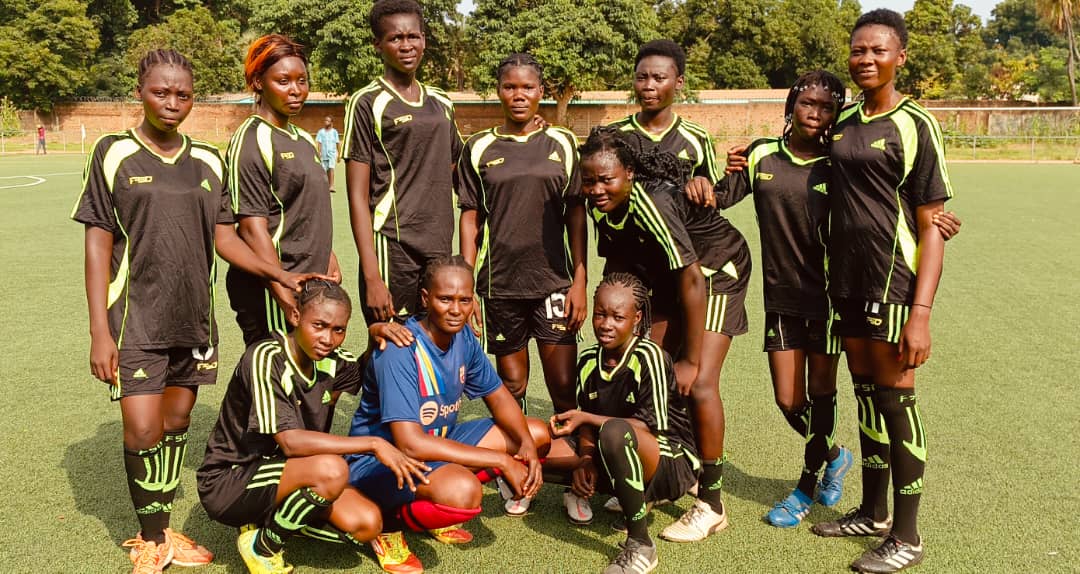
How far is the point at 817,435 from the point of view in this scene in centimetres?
426

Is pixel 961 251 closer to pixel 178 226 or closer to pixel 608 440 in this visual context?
pixel 608 440

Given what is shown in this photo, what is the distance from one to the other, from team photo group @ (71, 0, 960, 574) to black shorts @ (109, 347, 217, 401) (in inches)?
0.5

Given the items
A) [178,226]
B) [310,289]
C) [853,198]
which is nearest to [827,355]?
[853,198]

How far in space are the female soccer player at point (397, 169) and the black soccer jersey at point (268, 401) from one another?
0.55 meters

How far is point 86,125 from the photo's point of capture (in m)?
44.7

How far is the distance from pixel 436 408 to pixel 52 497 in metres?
2.10

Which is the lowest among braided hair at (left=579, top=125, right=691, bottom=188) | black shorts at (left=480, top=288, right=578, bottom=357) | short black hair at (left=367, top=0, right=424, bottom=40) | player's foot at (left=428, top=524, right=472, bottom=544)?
player's foot at (left=428, top=524, right=472, bottom=544)

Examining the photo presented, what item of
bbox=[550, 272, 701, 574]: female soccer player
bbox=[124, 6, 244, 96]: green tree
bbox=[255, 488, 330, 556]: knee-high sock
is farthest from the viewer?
bbox=[124, 6, 244, 96]: green tree

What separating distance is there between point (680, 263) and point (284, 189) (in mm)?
1807

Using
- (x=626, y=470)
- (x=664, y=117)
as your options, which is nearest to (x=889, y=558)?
(x=626, y=470)

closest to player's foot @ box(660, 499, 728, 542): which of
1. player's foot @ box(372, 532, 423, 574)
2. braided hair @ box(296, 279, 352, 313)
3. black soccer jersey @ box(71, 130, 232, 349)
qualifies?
player's foot @ box(372, 532, 423, 574)

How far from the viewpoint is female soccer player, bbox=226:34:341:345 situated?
4.00 metres

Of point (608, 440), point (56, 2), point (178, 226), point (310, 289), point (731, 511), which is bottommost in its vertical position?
point (731, 511)

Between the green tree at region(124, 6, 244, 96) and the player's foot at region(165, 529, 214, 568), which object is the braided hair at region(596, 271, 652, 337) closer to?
the player's foot at region(165, 529, 214, 568)
